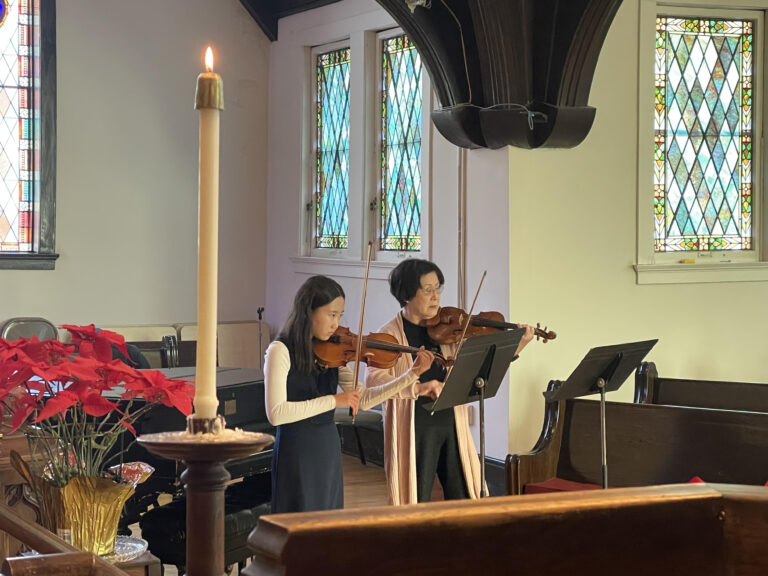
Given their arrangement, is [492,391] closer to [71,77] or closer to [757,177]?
[757,177]

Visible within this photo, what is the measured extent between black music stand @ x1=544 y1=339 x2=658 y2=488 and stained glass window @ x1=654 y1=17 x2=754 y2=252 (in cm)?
234

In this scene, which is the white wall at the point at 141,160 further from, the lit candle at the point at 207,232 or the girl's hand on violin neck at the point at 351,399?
the lit candle at the point at 207,232

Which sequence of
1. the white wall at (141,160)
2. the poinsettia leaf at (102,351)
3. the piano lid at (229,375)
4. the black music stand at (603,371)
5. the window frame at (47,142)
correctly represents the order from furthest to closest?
the white wall at (141,160) → the window frame at (47,142) → the piano lid at (229,375) → the black music stand at (603,371) → the poinsettia leaf at (102,351)

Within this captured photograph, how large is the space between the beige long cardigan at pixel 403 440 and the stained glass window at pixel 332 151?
3599 mm

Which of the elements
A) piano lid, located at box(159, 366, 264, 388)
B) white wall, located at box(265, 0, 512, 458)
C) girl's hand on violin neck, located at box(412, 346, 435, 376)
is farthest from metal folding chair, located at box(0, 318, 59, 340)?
girl's hand on violin neck, located at box(412, 346, 435, 376)

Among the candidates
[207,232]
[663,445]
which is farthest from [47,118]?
[207,232]

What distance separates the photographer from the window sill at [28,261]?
25.0ft

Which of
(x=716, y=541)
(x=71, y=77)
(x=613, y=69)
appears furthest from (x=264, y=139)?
(x=716, y=541)

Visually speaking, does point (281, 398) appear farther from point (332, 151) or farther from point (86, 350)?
point (332, 151)

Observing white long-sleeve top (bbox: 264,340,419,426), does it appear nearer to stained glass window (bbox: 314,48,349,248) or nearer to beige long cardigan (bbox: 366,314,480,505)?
beige long cardigan (bbox: 366,314,480,505)

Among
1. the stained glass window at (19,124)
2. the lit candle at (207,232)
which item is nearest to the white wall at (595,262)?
the stained glass window at (19,124)

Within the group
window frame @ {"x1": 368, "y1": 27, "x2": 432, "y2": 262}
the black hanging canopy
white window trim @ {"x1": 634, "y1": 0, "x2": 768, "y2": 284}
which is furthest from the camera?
window frame @ {"x1": 368, "y1": 27, "x2": 432, "y2": 262}

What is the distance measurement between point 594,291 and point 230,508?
8.85ft

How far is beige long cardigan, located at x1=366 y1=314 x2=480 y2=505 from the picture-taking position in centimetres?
436
